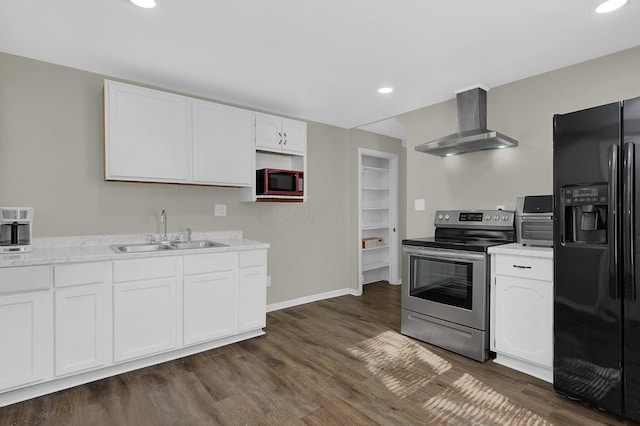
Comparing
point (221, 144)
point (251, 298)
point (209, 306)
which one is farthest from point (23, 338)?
point (221, 144)

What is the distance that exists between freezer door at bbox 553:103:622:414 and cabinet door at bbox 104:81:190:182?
2932mm

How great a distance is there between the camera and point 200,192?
350 centimetres

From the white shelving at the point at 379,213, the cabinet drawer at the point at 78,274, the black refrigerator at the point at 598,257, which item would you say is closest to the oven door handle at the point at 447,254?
the black refrigerator at the point at 598,257

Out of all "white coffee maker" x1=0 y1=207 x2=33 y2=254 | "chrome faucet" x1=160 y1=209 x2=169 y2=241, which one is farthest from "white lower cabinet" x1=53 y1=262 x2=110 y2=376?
"chrome faucet" x1=160 y1=209 x2=169 y2=241

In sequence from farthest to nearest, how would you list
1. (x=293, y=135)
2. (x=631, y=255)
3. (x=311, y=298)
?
(x=311, y=298)
(x=293, y=135)
(x=631, y=255)

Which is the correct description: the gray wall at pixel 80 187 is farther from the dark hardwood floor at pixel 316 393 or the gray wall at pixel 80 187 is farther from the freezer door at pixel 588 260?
the freezer door at pixel 588 260

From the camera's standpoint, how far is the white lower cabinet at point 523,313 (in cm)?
238

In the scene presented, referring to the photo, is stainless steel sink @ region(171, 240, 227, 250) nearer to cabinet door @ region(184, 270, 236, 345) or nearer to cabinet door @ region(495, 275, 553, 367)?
cabinet door @ region(184, 270, 236, 345)

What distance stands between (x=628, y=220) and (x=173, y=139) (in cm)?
330

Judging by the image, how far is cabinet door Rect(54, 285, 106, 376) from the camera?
226 centimetres

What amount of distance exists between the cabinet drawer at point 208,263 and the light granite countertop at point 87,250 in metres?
0.04

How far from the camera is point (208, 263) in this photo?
114 inches

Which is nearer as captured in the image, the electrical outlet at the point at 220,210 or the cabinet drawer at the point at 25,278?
the cabinet drawer at the point at 25,278

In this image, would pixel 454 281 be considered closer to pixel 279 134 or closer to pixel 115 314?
pixel 279 134
